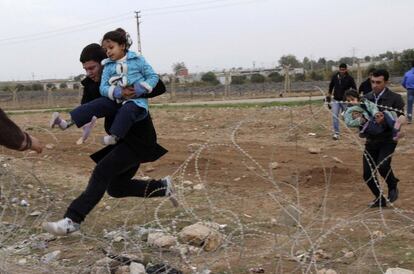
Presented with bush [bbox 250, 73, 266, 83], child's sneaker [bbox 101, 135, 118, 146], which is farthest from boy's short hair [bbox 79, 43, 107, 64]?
bush [bbox 250, 73, 266, 83]

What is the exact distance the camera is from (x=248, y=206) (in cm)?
633

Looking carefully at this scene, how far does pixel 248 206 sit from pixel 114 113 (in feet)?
7.63

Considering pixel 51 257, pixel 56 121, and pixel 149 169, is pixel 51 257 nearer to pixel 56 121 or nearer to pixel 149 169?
pixel 56 121

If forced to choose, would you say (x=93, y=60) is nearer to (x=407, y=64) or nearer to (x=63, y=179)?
(x=63, y=179)

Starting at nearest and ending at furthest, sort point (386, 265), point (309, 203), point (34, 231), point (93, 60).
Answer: point (386, 265) → point (93, 60) → point (34, 231) → point (309, 203)

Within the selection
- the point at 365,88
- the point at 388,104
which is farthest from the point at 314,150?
the point at 388,104

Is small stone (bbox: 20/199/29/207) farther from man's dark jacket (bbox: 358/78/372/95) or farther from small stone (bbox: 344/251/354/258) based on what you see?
man's dark jacket (bbox: 358/78/372/95)

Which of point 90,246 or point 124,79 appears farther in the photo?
point 90,246

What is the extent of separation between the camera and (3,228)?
17.0 ft

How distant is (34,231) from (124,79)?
6.92 ft

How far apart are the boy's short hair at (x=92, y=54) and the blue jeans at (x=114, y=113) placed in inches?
12.2

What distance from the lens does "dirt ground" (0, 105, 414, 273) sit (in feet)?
13.8

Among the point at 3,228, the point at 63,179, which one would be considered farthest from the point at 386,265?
the point at 63,179

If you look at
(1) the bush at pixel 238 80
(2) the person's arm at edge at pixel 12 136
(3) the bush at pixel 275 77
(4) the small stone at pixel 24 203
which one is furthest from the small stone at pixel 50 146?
(1) the bush at pixel 238 80
